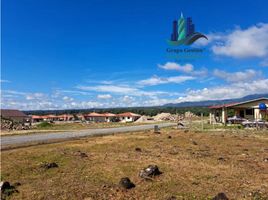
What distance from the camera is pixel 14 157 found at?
15.5 metres

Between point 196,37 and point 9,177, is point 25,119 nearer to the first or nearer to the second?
point 196,37

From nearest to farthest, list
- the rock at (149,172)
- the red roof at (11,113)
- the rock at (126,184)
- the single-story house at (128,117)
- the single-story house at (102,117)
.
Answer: the rock at (126,184) < the rock at (149,172) < the red roof at (11,113) < the single-story house at (128,117) < the single-story house at (102,117)

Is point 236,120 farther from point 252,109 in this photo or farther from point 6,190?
point 6,190

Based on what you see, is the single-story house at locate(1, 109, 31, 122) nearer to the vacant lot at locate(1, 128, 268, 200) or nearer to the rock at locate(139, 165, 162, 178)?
the vacant lot at locate(1, 128, 268, 200)

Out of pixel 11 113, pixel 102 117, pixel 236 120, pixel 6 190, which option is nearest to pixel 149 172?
pixel 6 190

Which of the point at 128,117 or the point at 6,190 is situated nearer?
the point at 6,190

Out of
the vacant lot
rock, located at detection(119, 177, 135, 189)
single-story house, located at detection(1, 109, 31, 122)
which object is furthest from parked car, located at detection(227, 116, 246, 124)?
single-story house, located at detection(1, 109, 31, 122)

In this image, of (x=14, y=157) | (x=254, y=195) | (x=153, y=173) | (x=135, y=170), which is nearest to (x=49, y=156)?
(x=14, y=157)

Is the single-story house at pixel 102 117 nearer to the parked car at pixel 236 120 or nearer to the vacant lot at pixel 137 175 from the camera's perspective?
the parked car at pixel 236 120

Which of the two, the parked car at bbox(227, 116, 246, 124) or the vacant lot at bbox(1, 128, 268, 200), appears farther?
the parked car at bbox(227, 116, 246, 124)

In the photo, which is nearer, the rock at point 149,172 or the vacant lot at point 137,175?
the vacant lot at point 137,175

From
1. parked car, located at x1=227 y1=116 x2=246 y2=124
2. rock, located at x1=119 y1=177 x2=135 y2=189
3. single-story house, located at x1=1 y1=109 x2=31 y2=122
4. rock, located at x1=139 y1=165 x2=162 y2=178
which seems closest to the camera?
rock, located at x1=119 y1=177 x2=135 y2=189

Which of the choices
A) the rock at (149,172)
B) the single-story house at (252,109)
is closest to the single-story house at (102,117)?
the single-story house at (252,109)

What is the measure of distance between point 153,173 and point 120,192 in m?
2.01
